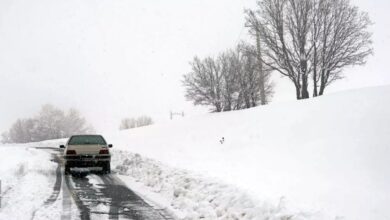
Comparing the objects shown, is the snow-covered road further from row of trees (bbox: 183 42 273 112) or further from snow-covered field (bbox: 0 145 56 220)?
row of trees (bbox: 183 42 273 112)

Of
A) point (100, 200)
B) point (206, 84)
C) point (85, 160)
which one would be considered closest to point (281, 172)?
point (100, 200)

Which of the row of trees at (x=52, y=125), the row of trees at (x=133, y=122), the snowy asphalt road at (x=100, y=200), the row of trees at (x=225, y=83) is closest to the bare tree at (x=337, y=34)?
the row of trees at (x=225, y=83)

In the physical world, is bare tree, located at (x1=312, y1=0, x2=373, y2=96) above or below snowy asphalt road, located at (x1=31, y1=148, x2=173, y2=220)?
above

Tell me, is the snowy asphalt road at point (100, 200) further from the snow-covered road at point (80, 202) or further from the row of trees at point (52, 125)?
the row of trees at point (52, 125)

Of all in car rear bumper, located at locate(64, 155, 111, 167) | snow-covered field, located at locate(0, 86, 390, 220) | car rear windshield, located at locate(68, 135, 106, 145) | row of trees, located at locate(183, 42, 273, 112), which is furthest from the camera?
row of trees, located at locate(183, 42, 273, 112)

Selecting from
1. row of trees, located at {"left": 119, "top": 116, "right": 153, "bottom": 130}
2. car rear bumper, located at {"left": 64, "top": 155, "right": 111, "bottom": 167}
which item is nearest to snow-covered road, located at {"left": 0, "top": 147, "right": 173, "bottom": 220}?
car rear bumper, located at {"left": 64, "top": 155, "right": 111, "bottom": 167}

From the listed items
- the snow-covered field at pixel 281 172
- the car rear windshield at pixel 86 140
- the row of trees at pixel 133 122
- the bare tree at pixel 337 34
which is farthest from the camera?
the row of trees at pixel 133 122

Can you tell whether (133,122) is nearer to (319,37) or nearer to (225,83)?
(225,83)

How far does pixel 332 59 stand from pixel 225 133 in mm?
9226

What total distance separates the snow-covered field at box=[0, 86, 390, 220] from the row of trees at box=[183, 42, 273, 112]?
43.7 ft

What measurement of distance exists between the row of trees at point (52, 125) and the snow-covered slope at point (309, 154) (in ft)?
266

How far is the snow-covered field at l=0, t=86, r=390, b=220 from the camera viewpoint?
787cm

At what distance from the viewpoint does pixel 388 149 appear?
40.1ft

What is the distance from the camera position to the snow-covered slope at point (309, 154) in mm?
8347
